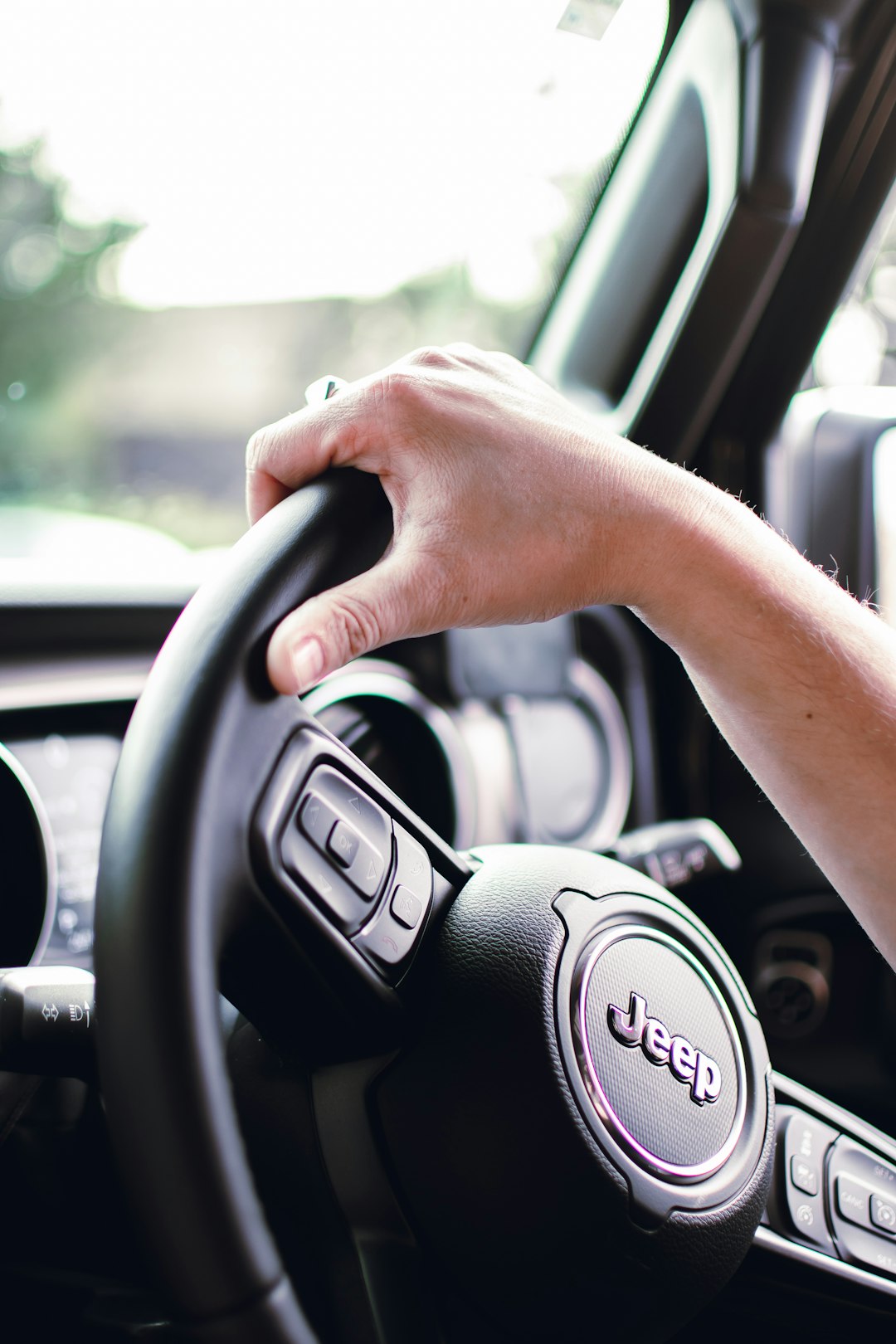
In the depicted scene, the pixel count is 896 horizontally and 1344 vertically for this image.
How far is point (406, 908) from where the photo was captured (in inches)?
25.7

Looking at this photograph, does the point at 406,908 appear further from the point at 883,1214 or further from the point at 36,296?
the point at 36,296

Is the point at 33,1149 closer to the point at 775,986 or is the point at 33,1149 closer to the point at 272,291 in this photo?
the point at 272,291

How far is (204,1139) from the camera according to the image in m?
0.46

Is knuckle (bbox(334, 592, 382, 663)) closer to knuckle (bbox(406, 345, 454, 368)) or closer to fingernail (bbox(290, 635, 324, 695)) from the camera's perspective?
fingernail (bbox(290, 635, 324, 695))

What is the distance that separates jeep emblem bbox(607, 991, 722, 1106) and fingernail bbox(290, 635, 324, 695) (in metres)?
0.31

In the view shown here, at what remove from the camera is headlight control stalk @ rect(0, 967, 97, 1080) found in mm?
648

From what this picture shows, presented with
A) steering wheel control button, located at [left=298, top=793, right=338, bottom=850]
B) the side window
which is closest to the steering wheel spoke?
steering wheel control button, located at [left=298, top=793, right=338, bottom=850]

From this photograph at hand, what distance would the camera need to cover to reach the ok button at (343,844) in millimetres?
595

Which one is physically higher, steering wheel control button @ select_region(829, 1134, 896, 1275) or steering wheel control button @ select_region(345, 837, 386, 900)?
steering wheel control button @ select_region(345, 837, 386, 900)

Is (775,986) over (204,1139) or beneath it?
beneath

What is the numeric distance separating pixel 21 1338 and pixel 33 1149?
0.13m

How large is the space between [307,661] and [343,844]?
0.12m

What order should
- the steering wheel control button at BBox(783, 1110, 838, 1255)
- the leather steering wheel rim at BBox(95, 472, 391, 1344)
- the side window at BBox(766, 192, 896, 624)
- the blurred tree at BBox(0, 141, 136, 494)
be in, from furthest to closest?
the side window at BBox(766, 192, 896, 624) → the blurred tree at BBox(0, 141, 136, 494) → the steering wheel control button at BBox(783, 1110, 838, 1255) → the leather steering wheel rim at BBox(95, 472, 391, 1344)

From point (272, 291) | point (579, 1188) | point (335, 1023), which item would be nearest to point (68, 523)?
point (272, 291)
